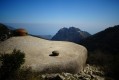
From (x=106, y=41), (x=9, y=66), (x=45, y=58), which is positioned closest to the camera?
(x=9, y=66)

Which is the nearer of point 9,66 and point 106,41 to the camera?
point 9,66

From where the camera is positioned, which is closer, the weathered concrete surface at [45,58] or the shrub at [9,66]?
the shrub at [9,66]

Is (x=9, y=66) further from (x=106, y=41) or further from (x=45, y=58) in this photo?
(x=106, y=41)

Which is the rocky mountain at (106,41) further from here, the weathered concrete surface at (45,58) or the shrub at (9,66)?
the shrub at (9,66)

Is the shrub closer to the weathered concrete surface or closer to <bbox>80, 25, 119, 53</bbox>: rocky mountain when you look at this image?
the weathered concrete surface

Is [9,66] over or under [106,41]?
over

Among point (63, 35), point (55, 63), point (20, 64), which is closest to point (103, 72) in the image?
point (55, 63)

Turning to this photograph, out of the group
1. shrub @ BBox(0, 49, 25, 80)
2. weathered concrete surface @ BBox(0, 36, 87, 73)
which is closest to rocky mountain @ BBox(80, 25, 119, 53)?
weathered concrete surface @ BBox(0, 36, 87, 73)

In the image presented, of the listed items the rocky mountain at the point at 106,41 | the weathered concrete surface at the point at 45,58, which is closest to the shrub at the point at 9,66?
the weathered concrete surface at the point at 45,58

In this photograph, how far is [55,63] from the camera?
11.8 meters

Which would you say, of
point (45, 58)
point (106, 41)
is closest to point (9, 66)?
point (45, 58)

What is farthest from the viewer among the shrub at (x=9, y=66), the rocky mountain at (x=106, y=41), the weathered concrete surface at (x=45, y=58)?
the rocky mountain at (x=106, y=41)

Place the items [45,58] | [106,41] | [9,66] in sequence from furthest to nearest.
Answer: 1. [106,41]
2. [45,58]
3. [9,66]

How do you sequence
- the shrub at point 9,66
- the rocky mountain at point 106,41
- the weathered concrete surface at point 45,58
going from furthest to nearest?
the rocky mountain at point 106,41
the weathered concrete surface at point 45,58
the shrub at point 9,66
